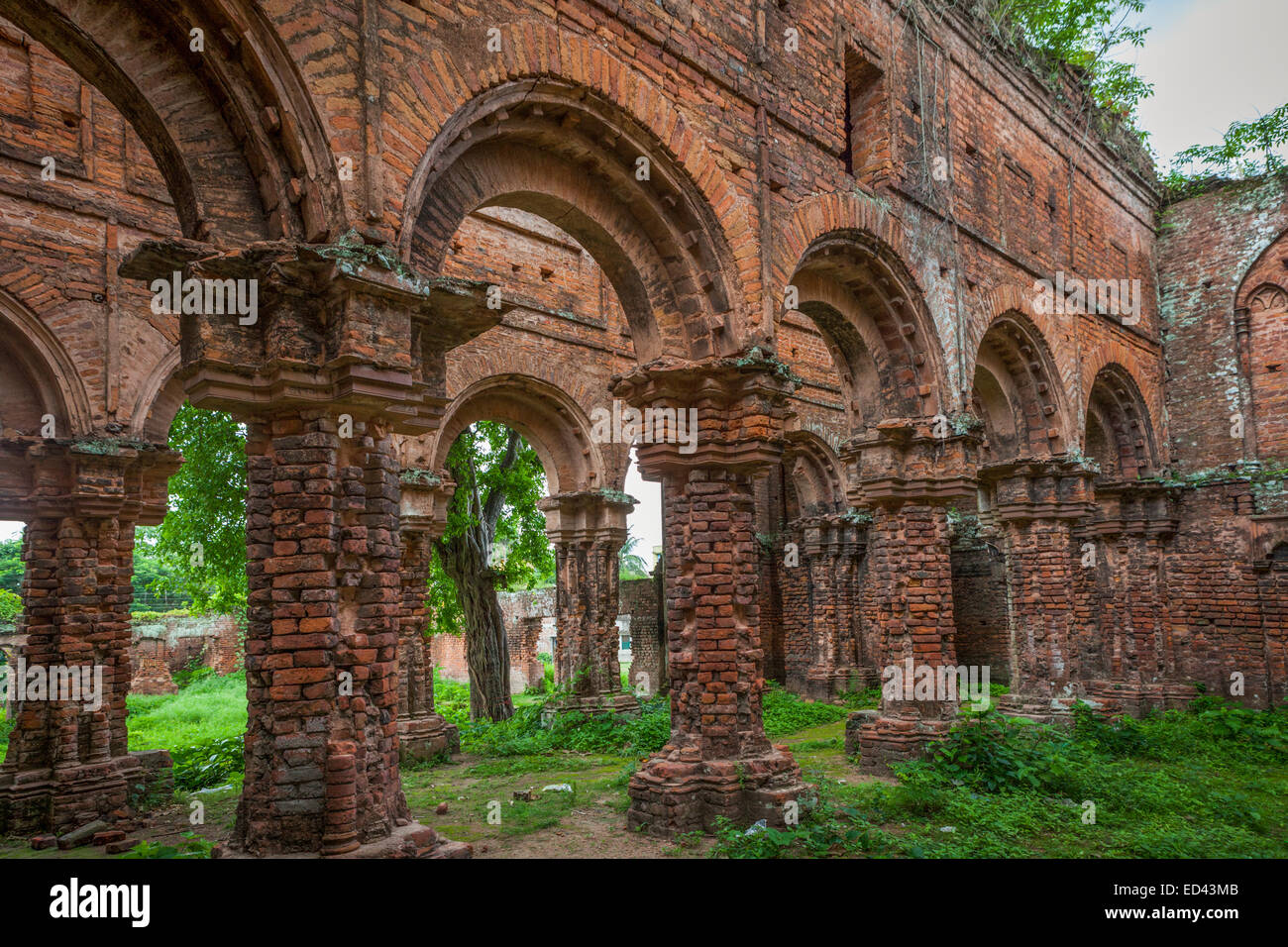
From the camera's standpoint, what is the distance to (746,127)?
842 centimetres

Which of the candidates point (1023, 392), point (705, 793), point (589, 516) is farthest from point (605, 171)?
point (1023, 392)

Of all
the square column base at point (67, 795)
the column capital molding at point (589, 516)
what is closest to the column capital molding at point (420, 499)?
the column capital molding at point (589, 516)

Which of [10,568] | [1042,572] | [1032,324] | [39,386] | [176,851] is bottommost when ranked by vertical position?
[176,851]

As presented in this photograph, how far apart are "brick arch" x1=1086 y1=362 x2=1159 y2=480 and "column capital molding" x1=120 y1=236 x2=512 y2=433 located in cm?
1461

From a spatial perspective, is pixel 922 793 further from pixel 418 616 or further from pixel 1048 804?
pixel 418 616

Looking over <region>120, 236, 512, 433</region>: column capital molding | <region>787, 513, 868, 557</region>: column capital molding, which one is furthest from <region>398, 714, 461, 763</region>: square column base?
<region>787, 513, 868, 557</region>: column capital molding

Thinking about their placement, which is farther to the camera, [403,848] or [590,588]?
[590,588]

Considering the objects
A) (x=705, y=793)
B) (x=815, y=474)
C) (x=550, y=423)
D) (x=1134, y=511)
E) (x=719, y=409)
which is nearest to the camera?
(x=705, y=793)

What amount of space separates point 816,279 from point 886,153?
1.79 meters

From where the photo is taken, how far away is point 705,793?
24.1ft

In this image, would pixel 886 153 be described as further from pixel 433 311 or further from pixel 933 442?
pixel 433 311

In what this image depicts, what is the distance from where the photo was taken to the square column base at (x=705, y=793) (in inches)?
285

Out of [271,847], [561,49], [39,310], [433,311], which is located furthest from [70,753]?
[561,49]

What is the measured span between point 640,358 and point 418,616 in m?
6.12
